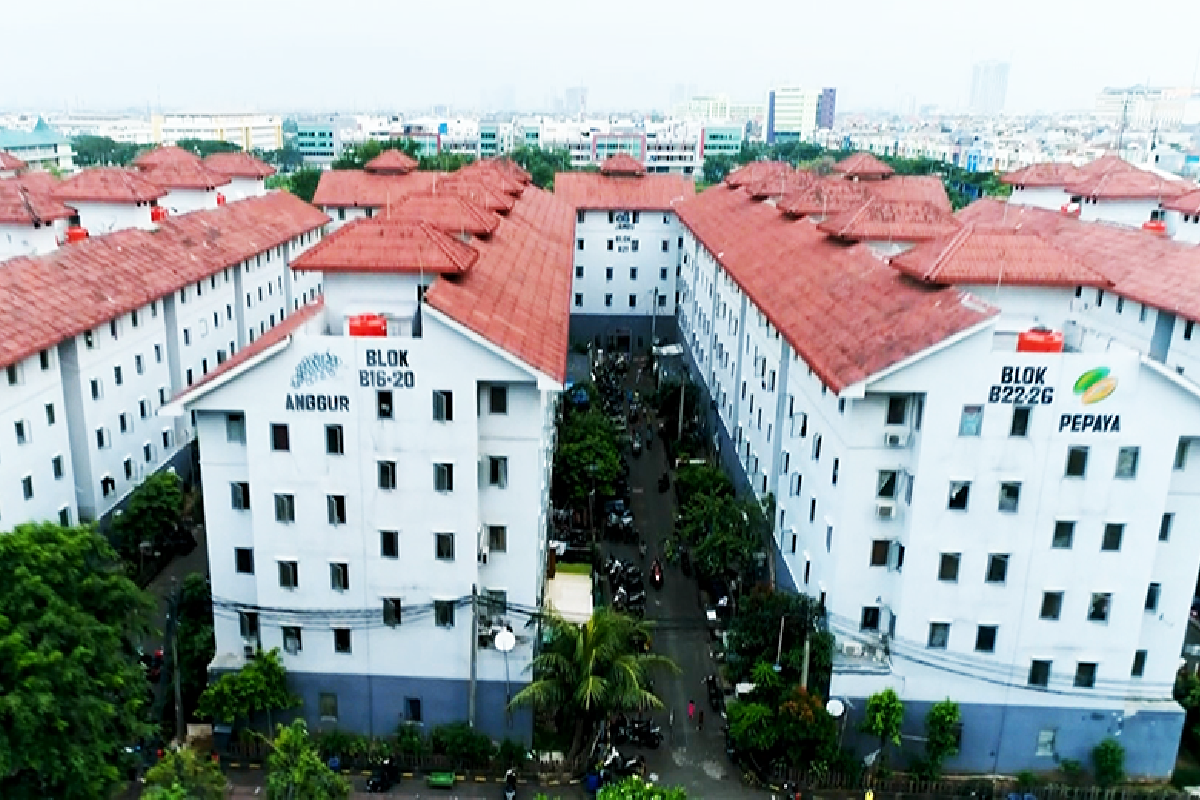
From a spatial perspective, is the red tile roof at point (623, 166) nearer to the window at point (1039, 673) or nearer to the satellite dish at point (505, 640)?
the satellite dish at point (505, 640)

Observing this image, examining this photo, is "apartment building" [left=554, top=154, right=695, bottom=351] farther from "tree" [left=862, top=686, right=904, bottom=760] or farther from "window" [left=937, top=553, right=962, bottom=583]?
"tree" [left=862, top=686, right=904, bottom=760]

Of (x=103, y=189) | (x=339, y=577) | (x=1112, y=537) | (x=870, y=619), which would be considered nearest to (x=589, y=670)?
(x=339, y=577)

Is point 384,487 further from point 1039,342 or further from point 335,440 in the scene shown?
point 1039,342

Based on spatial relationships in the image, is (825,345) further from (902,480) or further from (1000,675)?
(1000,675)

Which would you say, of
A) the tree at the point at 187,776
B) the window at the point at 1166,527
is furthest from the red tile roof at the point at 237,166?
the window at the point at 1166,527

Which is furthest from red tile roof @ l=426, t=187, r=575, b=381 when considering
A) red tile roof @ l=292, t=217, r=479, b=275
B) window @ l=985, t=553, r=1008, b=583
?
window @ l=985, t=553, r=1008, b=583

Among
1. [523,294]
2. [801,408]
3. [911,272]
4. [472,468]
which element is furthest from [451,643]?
[911,272]
